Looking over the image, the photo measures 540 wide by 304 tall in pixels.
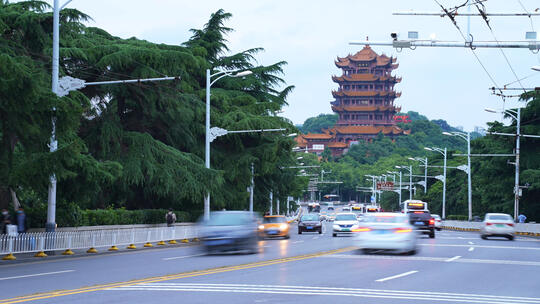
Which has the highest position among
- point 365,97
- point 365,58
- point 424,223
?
point 365,58

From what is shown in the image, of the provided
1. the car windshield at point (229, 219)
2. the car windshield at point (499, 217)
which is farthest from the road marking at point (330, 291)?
the car windshield at point (499, 217)

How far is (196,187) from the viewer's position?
38.1 meters

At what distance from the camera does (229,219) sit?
24.8 metres

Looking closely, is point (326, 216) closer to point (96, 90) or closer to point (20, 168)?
point (96, 90)

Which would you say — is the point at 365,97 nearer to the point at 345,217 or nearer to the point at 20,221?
the point at 345,217

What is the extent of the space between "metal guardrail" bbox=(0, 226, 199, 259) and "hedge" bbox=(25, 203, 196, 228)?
191 cm

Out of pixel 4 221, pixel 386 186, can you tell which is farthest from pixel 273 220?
pixel 386 186

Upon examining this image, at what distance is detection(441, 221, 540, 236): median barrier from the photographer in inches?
2088

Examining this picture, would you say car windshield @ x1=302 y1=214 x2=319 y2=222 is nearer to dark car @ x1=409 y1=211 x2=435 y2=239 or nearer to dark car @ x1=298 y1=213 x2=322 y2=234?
dark car @ x1=298 y1=213 x2=322 y2=234

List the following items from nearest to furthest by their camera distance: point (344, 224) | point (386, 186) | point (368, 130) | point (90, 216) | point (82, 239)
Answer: point (82, 239) < point (90, 216) < point (344, 224) < point (386, 186) < point (368, 130)

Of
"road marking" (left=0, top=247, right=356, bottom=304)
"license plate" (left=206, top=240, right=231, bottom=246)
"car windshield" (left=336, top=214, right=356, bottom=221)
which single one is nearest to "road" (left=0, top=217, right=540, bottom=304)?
"road marking" (left=0, top=247, right=356, bottom=304)

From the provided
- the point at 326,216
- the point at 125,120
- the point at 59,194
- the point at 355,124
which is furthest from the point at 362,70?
the point at 59,194

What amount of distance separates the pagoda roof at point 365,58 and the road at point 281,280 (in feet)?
A: 511

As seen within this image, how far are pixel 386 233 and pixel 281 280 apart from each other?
341 inches
